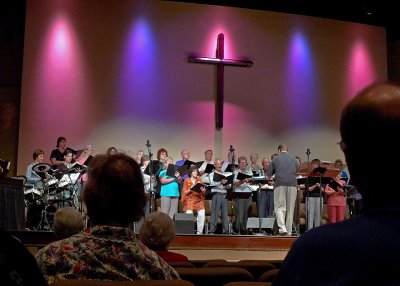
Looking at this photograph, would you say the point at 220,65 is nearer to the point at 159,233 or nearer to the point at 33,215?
the point at 33,215

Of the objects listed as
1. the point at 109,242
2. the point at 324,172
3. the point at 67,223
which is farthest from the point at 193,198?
the point at 109,242

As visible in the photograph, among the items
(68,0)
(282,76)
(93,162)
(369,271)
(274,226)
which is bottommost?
(274,226)

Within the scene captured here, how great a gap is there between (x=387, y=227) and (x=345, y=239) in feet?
0.27

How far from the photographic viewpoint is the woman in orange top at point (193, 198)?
9.68 m

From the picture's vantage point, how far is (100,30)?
1127 centimetres

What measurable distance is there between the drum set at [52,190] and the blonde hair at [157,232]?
5.47 m

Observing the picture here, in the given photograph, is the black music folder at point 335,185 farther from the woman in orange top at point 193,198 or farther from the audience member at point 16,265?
the audience member at point 16,265

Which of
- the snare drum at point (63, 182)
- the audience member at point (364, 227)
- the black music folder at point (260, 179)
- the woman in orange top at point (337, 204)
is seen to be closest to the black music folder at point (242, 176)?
the black music folder at point (260, 179)

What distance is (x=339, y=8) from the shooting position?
42.1ft

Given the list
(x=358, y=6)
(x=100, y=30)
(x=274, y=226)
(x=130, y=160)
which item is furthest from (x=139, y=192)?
(x=358, y=6)

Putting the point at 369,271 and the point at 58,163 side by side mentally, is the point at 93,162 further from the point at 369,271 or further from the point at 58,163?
the point at 58,163

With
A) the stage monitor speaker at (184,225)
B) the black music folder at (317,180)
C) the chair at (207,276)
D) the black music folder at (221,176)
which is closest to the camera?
the chair at (207,276)

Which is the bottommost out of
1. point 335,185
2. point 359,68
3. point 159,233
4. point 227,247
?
point 227,247

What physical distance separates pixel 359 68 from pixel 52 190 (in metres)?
7.64
